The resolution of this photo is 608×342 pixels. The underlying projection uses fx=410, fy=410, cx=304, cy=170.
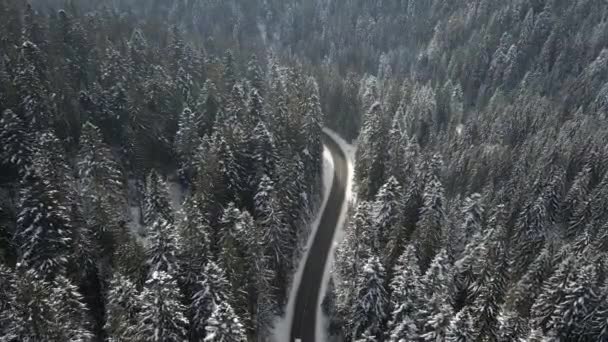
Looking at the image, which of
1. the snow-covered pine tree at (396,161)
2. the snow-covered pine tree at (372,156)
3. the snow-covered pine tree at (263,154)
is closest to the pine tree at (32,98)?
the snow-covered pine tree at (263,154)

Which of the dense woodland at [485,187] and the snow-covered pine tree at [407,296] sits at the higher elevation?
the snow-covered pine tree at [407,296]

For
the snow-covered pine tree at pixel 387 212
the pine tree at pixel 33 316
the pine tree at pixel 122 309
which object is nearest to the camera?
the pine tree at pixel 33 316

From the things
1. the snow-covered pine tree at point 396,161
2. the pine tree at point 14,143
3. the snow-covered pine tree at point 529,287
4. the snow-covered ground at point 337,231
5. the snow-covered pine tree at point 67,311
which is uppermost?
the pine tree at point 14,143

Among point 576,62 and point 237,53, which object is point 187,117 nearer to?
point 237,53

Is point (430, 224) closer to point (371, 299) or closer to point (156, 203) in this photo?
point (371, 299)

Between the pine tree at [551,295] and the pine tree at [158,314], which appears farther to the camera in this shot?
the pine tree at [551,295]

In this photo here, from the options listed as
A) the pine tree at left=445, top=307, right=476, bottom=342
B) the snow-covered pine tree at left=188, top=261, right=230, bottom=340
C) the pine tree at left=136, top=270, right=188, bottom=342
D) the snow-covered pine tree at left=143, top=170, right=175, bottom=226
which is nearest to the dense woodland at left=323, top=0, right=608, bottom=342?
the pine tree at left=445, top=307, right=476, bottom=342

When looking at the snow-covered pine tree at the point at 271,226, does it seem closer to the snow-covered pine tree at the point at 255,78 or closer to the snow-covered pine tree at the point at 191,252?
the snow-covered pine tree at the point at 191,252

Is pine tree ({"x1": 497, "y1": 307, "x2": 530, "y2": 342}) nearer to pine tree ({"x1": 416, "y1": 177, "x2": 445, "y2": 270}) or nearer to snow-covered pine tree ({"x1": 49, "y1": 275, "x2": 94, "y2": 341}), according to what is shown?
pine tree ({"x1": 416, "y1": 177, "x2": 445, "y2": 270})
